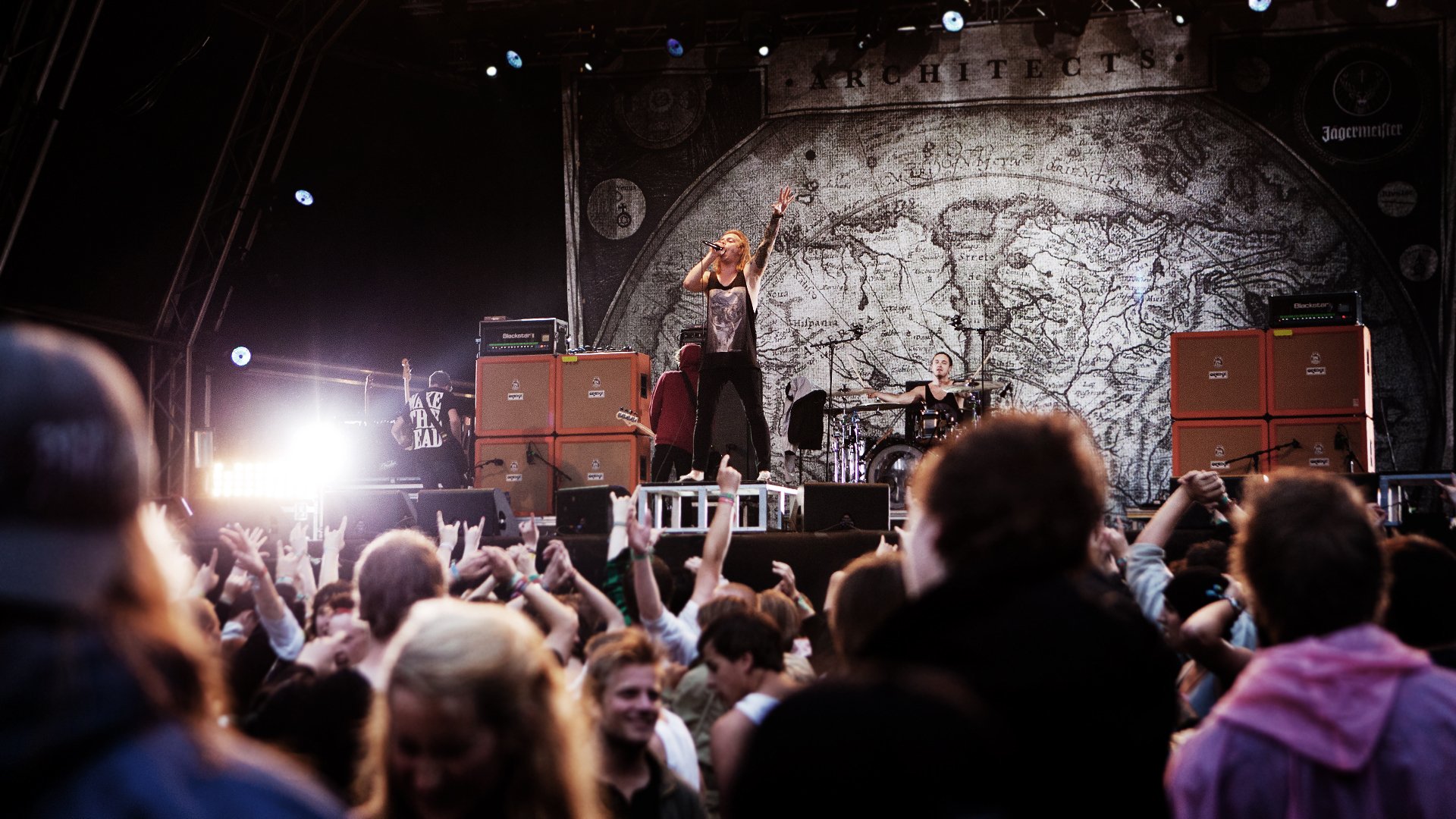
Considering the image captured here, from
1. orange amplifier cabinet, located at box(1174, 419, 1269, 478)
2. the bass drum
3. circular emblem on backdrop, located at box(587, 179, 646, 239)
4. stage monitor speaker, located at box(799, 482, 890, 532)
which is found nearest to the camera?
stage monitor speaker, located at box(799, 482, 890, 532)

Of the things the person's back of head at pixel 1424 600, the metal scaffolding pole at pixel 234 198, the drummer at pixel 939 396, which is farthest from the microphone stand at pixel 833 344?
the person's back of head at pixel 1424 600

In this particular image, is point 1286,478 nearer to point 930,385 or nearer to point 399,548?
point 399,548

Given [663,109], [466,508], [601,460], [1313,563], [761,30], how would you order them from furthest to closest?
[663,109], [761,30], [601,460], [466,508], [1313,563]

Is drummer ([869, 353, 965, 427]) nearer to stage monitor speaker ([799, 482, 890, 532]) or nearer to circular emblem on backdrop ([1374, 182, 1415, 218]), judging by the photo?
stage monitor speaker ([799, 482, 890, 532])

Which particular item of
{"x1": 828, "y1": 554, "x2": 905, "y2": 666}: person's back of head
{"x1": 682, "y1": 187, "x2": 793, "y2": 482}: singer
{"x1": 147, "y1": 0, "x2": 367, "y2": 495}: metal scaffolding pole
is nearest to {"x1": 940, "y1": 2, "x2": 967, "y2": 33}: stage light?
{"x1": 682, "y1": 187, "x2": 793, "y2": 482}: singer

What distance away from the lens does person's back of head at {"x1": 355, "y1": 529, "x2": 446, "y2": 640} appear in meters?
2.46

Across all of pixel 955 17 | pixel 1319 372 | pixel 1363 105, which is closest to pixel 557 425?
pixel 955 17

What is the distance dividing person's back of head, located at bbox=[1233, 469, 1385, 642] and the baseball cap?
1.47 m

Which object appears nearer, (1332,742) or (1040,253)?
(1332,742)

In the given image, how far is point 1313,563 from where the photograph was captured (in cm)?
174

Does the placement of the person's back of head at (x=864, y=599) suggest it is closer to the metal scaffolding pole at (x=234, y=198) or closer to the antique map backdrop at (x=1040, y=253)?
the antique map backdrop at (x=1040, y=253)

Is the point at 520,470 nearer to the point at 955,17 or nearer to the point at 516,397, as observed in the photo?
the point at 516,397

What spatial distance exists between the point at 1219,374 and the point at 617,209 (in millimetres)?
6231

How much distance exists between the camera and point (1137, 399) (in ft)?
39.0
